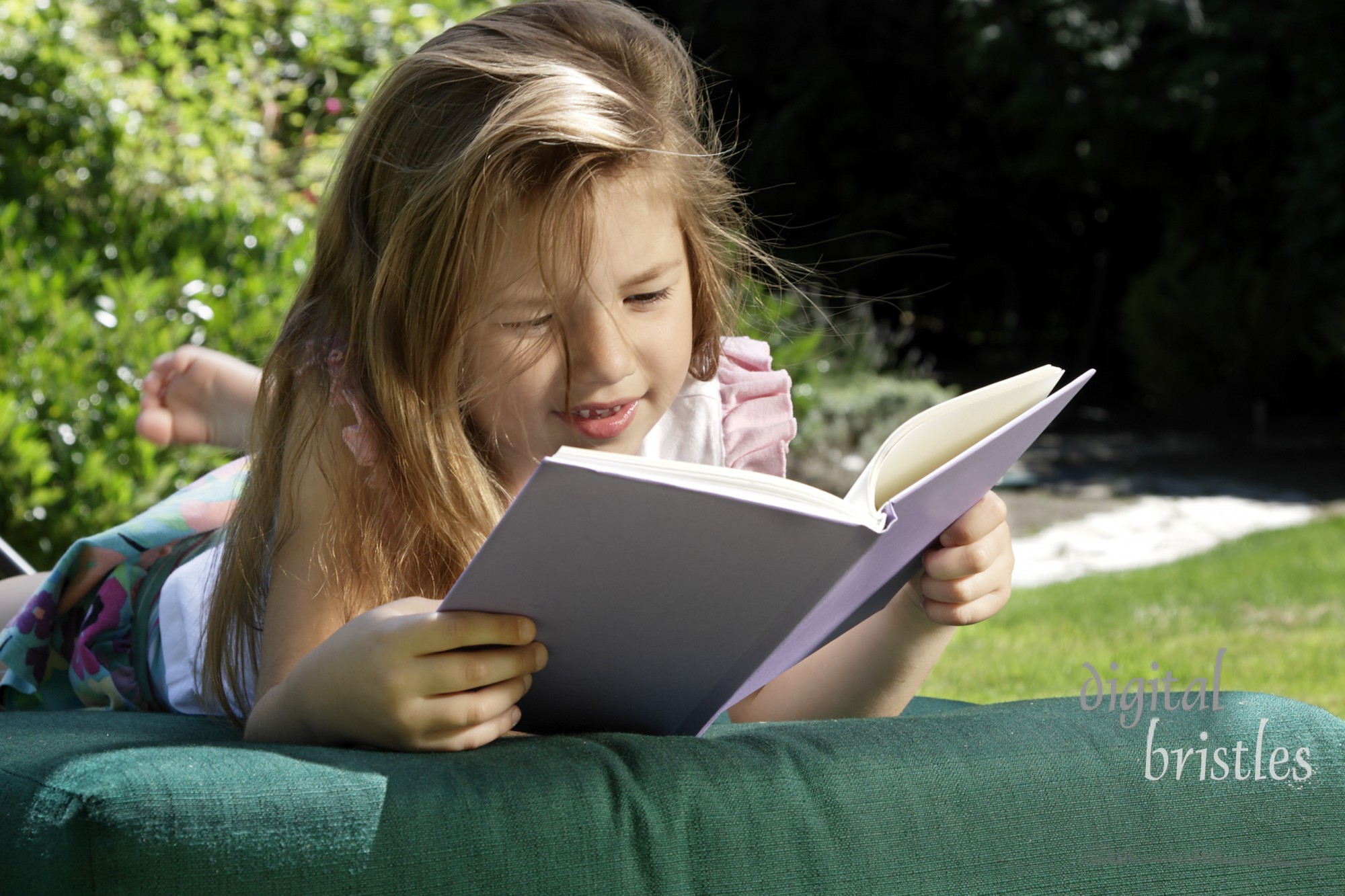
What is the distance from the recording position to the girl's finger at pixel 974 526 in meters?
1.55

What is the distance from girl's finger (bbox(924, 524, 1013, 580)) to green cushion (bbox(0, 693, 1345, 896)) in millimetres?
177

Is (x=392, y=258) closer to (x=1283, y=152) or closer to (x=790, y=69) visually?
(x=1283, y=152)

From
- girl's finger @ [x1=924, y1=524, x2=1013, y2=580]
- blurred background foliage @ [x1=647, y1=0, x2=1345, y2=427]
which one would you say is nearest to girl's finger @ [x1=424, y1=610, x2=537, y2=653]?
girl's finger @ [x1=924, y1=524, x2=1013, y2=580]

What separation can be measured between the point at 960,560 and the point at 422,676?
2.19ft

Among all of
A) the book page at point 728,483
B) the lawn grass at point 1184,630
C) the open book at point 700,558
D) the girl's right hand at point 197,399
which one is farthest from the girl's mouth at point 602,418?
the lawn grass at point 1184,630

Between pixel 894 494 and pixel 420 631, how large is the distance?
51cm

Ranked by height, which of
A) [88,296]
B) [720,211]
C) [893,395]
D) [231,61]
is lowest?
[893,395]

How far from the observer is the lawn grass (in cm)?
391

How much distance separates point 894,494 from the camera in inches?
54.2

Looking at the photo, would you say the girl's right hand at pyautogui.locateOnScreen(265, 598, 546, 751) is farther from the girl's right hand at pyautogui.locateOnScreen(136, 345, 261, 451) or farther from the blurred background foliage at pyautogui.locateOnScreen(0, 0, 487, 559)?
the blurred background foliage at pyautogui.locateOnScreen(0, 0, 487, 559)

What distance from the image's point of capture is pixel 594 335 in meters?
1.54

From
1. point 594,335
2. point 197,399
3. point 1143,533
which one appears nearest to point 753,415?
point 594,335

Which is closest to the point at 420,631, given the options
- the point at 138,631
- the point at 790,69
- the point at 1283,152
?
the point at 138,631

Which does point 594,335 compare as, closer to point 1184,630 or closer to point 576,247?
point 576,247
